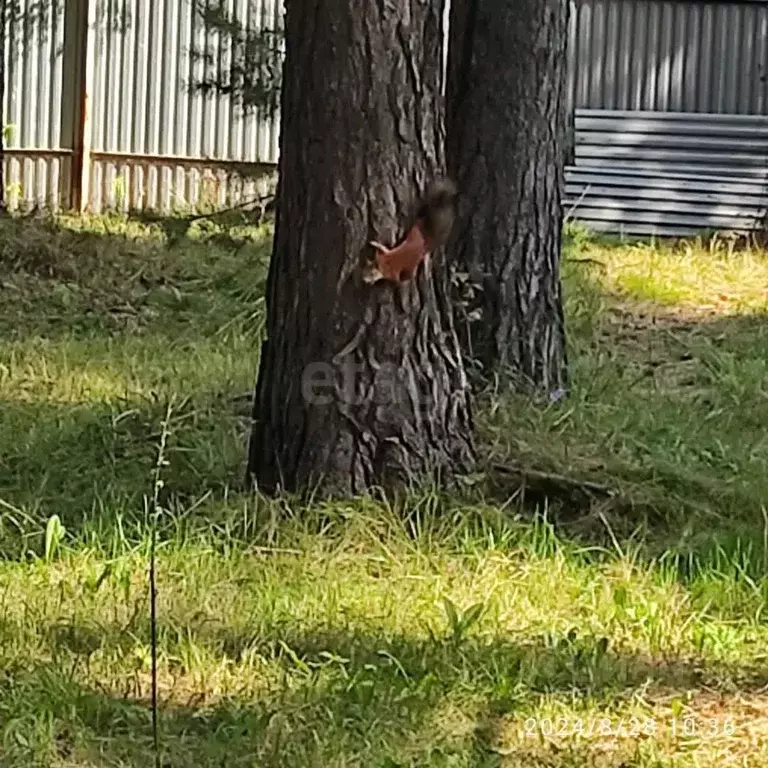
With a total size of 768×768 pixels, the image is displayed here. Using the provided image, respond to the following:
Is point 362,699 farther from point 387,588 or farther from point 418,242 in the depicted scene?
point 418,242

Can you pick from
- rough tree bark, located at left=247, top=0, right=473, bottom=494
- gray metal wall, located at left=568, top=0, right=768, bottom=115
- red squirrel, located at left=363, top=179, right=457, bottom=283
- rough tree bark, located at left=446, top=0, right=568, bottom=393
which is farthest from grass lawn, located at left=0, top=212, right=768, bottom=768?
gray metal wall, located at left=568, top=0, right=768, bottom=115

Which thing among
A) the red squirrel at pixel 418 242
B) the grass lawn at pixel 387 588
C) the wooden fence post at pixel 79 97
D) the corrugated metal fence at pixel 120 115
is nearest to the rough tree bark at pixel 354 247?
the red squirrel at pixel 418 242

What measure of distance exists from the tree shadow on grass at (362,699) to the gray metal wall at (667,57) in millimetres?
11463

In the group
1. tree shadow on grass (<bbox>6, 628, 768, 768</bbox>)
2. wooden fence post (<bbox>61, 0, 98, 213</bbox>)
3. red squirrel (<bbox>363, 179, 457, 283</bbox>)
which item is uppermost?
wooden fence post (<bbox>61, 0, 98, 213</bbox>)

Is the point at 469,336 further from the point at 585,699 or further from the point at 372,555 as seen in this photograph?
the point at 585,699

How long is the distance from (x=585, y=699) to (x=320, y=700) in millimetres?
637

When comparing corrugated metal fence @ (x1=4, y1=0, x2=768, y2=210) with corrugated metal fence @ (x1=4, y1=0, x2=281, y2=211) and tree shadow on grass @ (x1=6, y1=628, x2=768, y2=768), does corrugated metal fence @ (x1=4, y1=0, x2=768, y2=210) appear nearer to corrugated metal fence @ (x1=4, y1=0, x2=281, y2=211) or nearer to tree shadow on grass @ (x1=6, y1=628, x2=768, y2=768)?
corrugated metal fence @ (x1=4, y1=0, x2=281, y2=211)

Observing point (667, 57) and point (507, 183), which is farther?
point (667, 57)

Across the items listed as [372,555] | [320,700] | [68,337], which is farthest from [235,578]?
[68,337]

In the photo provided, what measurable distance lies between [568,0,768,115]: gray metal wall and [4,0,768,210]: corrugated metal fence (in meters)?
0.02

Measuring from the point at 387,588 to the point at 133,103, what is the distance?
11539mm

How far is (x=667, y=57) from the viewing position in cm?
1560

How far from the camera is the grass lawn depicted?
13.3 feet

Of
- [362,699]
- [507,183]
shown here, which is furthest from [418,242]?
[507,183]
